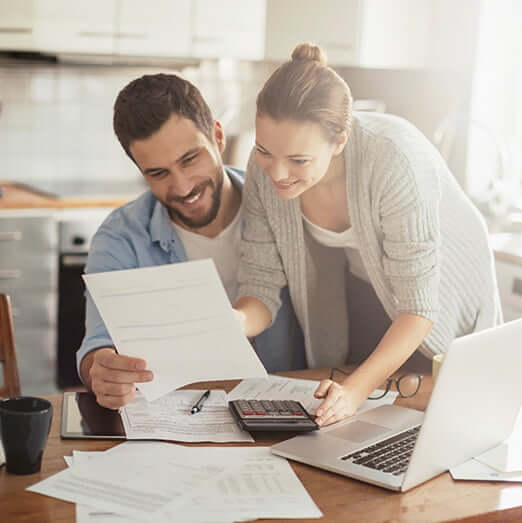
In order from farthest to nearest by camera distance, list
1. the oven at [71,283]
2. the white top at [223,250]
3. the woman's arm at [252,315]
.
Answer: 1. the oven at [71,283]
2. the white top at [223,250]
3. the woman's arm at [252,315]

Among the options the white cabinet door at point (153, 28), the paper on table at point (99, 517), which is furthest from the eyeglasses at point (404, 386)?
the white cabinet door at point (153, 28)

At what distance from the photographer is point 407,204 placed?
4.75ft

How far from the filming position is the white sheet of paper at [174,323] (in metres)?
1.14

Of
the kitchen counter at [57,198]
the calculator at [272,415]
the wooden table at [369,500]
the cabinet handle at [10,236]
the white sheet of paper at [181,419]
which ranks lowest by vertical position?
the cabinet handle at [10,236]

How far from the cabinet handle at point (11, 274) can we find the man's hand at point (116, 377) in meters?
1.88

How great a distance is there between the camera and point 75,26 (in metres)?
3.31

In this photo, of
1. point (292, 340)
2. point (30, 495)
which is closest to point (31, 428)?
point (30, 495)

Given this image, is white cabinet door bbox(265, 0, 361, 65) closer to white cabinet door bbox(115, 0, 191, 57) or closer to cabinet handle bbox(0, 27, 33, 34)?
white cabinet door bbox(115, 0, 191, 57)

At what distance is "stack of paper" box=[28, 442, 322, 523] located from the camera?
985mm

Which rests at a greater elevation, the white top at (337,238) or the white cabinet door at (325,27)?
the white cabinet door at (325,27)

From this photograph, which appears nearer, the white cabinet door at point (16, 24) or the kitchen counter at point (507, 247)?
the kitchen counter at point (507, 247)

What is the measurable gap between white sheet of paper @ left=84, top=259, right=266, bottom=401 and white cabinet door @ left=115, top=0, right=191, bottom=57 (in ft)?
8.05

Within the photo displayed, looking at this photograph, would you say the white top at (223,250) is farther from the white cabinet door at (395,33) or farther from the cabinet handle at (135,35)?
the white cabinet door at (395,33)

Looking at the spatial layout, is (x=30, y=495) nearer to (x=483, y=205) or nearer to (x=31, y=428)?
(x=31, y=428)
